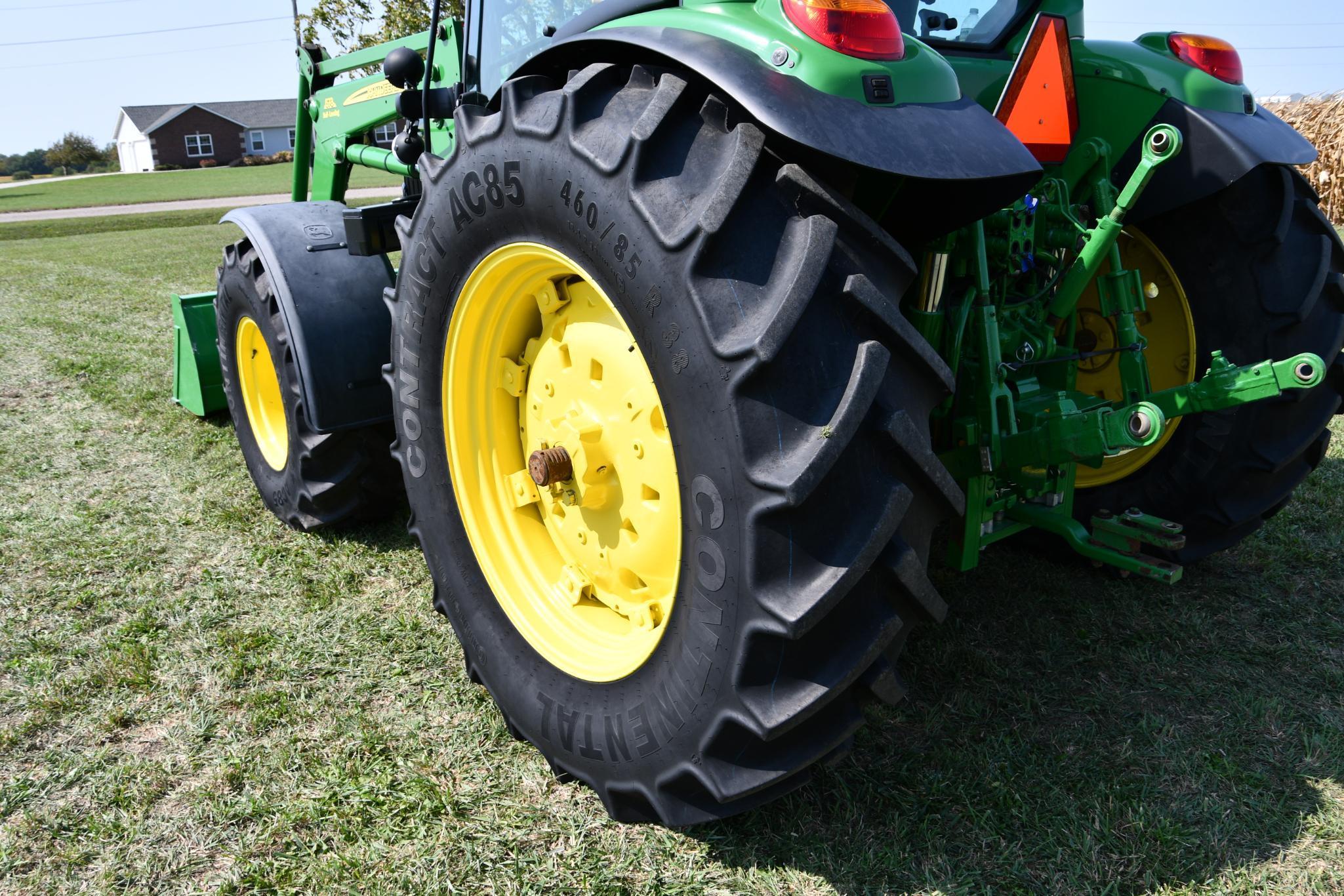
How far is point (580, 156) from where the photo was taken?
1.69 metres

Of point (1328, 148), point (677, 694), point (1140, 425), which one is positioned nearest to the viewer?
point (677, 694)

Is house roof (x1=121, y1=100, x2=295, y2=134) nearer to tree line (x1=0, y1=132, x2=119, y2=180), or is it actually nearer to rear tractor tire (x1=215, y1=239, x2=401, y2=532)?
tree line (x1=0, y1=132, x2=119, y2=180)

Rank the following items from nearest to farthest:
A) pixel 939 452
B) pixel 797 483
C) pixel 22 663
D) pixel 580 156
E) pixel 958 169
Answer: pixel 797 483 < pixel 958 169 < pixel 580 156 < pixel 939 452 < pixel 22 663

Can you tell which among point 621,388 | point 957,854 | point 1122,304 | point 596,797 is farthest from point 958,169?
point 596,797

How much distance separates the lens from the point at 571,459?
2076mm

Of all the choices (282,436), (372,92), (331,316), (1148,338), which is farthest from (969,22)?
(282,436)

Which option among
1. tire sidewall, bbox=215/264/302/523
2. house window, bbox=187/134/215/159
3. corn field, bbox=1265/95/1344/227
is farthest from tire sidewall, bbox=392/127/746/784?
house window, bbox=187/134/215/159

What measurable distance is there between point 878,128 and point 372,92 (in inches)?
115

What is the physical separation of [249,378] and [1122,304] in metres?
3.19

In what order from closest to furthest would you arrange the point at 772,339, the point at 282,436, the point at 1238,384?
the point at 772,339
the point at 1238,384
the point at 282,436

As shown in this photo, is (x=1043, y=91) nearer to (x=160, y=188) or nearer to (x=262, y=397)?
(x=262, y=397)

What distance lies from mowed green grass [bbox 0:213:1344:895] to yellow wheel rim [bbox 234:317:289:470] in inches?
14.2

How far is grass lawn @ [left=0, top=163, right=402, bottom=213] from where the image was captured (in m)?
28.3

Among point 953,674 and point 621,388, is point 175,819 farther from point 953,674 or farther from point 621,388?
point 953,674
